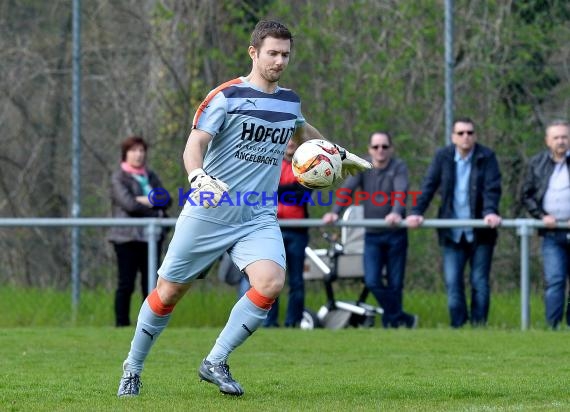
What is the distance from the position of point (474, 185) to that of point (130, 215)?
3.33 meters

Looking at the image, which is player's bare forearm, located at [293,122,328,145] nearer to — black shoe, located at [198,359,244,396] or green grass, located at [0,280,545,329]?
black shoe, located at [198,359,244,396]

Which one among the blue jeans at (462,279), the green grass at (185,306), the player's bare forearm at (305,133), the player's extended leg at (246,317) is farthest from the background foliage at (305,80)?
the player's extended leg at (246,317)

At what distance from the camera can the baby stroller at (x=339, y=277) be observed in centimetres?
1345

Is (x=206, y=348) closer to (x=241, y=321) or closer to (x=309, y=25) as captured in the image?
(x=241, y=321)

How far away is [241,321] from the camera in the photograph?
24.2 ft

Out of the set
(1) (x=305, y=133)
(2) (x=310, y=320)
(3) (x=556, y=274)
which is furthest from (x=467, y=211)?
(1) (x=305, y=133)

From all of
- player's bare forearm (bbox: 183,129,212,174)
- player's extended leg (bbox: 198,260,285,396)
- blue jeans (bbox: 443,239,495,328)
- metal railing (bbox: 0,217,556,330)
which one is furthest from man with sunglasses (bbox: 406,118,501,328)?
player's bare forearm (bbox: 183,129,212,174)

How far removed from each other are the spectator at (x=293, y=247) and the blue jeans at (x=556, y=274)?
7.58ft

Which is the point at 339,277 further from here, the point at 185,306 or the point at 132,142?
the point at 132,142

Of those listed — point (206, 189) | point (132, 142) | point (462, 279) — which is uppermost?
point (132, 142)

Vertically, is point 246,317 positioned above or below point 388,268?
above

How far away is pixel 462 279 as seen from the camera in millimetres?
12414

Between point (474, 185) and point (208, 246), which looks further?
point (474, 185)

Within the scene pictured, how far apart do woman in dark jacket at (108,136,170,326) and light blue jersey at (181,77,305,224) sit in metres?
5.60
